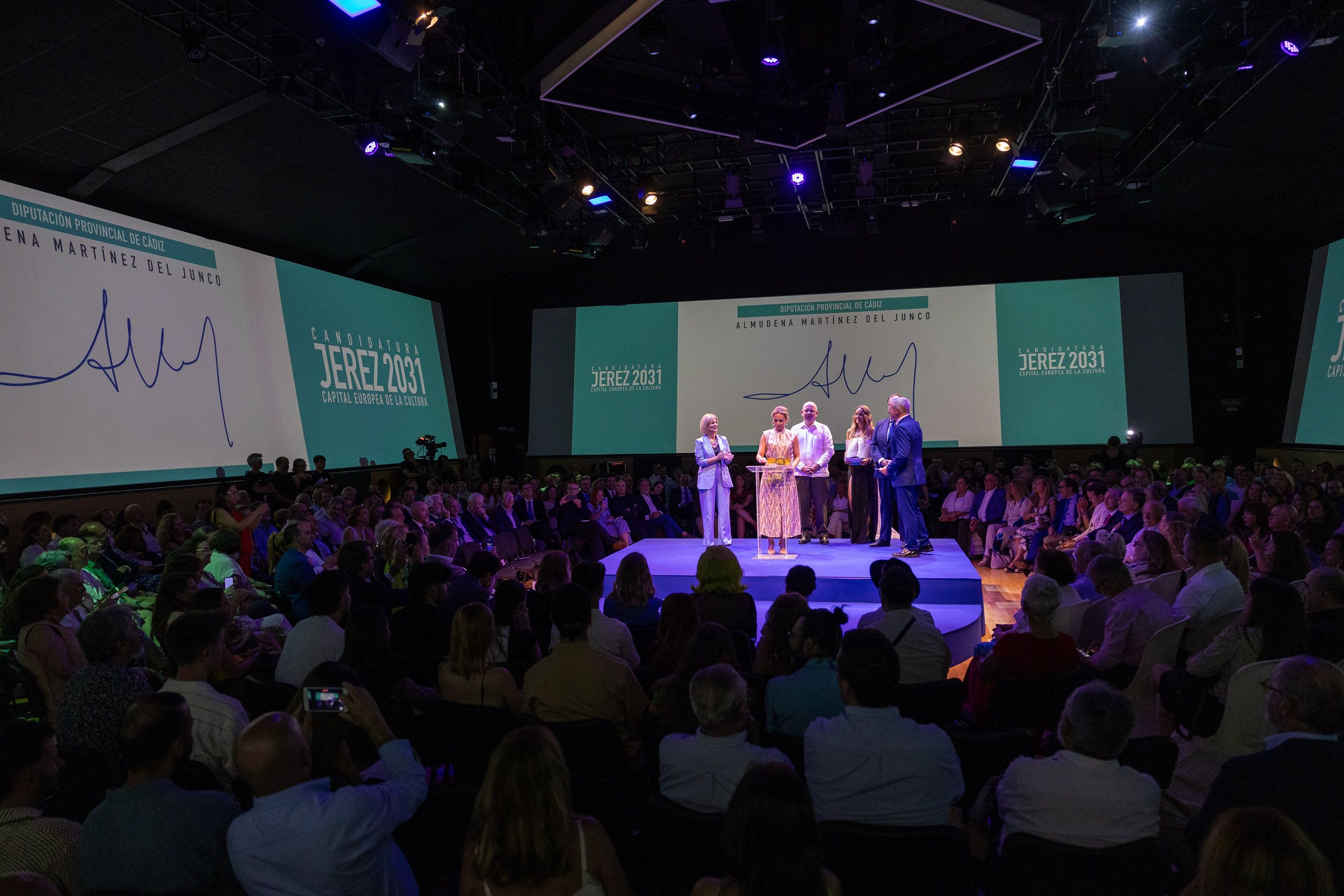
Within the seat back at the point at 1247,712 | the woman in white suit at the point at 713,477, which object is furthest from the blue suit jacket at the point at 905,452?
the seat back at the point at 1247,712

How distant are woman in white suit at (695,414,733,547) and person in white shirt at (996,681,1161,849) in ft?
20.4

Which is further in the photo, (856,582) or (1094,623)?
(856,582)

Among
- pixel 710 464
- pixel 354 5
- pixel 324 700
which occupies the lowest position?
pixel 324 700

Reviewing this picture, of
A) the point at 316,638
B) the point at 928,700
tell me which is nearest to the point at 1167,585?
the point at 928,700

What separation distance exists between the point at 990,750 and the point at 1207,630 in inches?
69.6

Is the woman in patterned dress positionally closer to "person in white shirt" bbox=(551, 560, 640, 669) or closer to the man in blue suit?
the man in blue suit

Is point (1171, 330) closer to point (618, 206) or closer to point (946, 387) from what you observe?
point (946, 387)

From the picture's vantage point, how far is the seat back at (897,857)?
72.7 inches

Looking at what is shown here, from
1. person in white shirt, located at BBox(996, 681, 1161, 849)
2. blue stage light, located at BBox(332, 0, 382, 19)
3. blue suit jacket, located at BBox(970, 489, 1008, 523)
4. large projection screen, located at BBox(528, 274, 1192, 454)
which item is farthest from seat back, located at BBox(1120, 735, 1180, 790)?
large projection screen, located at BBox(528, 274, 1192, 454)

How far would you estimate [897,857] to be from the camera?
186 cm

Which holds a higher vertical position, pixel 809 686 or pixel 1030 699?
pixel 809 686

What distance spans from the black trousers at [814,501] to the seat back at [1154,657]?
16.4 feet

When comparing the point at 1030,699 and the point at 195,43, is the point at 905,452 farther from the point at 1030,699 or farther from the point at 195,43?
the point at 195,43

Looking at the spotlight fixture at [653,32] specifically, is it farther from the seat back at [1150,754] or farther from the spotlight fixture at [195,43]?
the seat back at [1150,754]
